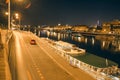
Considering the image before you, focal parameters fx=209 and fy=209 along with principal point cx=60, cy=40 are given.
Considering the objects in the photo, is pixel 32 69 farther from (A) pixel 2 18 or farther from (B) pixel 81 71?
(A) pixel 2 18

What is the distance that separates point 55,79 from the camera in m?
25.7

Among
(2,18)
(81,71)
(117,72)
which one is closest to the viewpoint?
(81,71)

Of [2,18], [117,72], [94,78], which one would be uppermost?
[2,18]

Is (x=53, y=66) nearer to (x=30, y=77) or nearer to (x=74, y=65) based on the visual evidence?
(x=74, y=65)

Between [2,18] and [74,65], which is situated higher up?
[2,18]

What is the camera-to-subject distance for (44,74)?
2773 centimetres

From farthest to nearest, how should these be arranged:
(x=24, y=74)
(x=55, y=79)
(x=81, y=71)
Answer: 1. (x=81, y=71)
2. (x=24, y=74)
3. (x=55, y=79)

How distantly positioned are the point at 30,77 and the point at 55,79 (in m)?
3.13

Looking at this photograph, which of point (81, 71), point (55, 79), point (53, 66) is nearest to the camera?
point (55, 79)

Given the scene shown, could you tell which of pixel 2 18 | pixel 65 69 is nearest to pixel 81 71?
pixel 65 69

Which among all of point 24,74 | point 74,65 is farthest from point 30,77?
point 74,65

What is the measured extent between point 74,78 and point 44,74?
13.7 feet

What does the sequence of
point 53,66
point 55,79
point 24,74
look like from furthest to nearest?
point 53,66 → point 24,74 → point 55,79

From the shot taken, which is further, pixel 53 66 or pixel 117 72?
pixel 117 72
